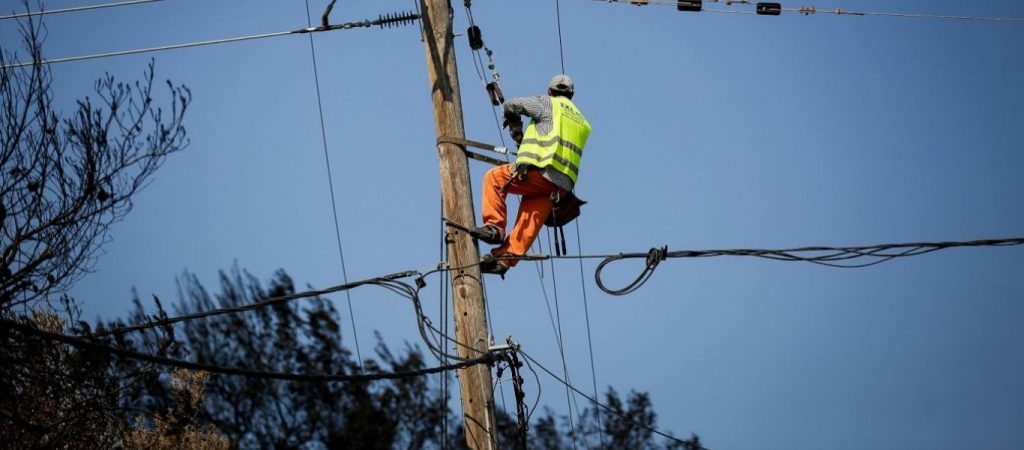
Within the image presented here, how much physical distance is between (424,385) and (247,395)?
3.05 metres

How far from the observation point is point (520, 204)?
33.1 ft

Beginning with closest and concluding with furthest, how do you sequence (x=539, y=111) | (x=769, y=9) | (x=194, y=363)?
(x=194, y=363)
(x=539, y=111)
(x=769, y=9)

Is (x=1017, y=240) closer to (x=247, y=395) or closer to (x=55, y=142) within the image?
(x=55, y=142)

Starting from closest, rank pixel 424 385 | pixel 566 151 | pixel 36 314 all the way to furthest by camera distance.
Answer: pixel 566 151, pixel 36 314, pixel 424 385

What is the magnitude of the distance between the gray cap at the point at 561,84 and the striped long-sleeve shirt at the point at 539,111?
1.32 feet

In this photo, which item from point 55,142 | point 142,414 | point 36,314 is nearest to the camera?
point 55,142

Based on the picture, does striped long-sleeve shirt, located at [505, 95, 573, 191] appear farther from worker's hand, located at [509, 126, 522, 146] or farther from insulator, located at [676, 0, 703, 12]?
insulator, located at [676, 0, 703, 12]

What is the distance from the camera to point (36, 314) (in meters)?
12.5

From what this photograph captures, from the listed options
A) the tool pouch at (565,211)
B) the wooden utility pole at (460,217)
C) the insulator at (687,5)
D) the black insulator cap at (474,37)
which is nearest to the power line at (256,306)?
the wooden utility pole at (460,217)

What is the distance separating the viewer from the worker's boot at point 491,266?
9.59 m

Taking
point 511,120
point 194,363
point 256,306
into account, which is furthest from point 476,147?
point 194,363

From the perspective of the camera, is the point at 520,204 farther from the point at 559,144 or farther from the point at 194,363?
the point at 194,363

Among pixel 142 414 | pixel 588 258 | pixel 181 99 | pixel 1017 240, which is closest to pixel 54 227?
pixel 181 99

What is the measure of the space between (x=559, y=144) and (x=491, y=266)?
113 centimetres
